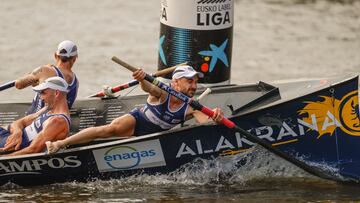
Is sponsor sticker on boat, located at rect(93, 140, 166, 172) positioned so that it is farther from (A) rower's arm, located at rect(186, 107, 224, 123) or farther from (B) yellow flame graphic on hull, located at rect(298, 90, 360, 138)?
(B) yellow flame graphic on hull, located at rect(298, 90, 360, 138)

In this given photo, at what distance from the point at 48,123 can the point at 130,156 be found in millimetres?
1186

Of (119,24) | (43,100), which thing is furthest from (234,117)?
(119,24)

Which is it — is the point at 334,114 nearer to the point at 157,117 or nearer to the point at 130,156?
the point at 157,117

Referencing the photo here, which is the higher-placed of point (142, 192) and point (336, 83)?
point (336, 83)

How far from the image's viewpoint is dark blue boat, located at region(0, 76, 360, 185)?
1631cm

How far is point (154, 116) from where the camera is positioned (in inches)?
661

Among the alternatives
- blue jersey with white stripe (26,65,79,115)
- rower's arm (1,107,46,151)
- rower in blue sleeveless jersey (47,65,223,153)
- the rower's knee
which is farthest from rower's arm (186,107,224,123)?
rower's arm (1,107,46,151)

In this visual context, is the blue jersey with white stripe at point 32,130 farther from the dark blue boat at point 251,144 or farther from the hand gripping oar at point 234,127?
the hand gripping oar at point 234,127

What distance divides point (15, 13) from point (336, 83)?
1443 cm

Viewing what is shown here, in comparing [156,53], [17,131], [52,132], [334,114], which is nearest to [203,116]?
[334,114]

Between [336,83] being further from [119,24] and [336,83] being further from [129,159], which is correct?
[119,24]

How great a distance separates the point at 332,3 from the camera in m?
30.1

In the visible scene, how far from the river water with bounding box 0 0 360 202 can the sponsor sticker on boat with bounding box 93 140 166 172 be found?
0.23 meters

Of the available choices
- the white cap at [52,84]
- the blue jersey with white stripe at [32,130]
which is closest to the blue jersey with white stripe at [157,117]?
the blue jersey with white stripe at [32,130]
